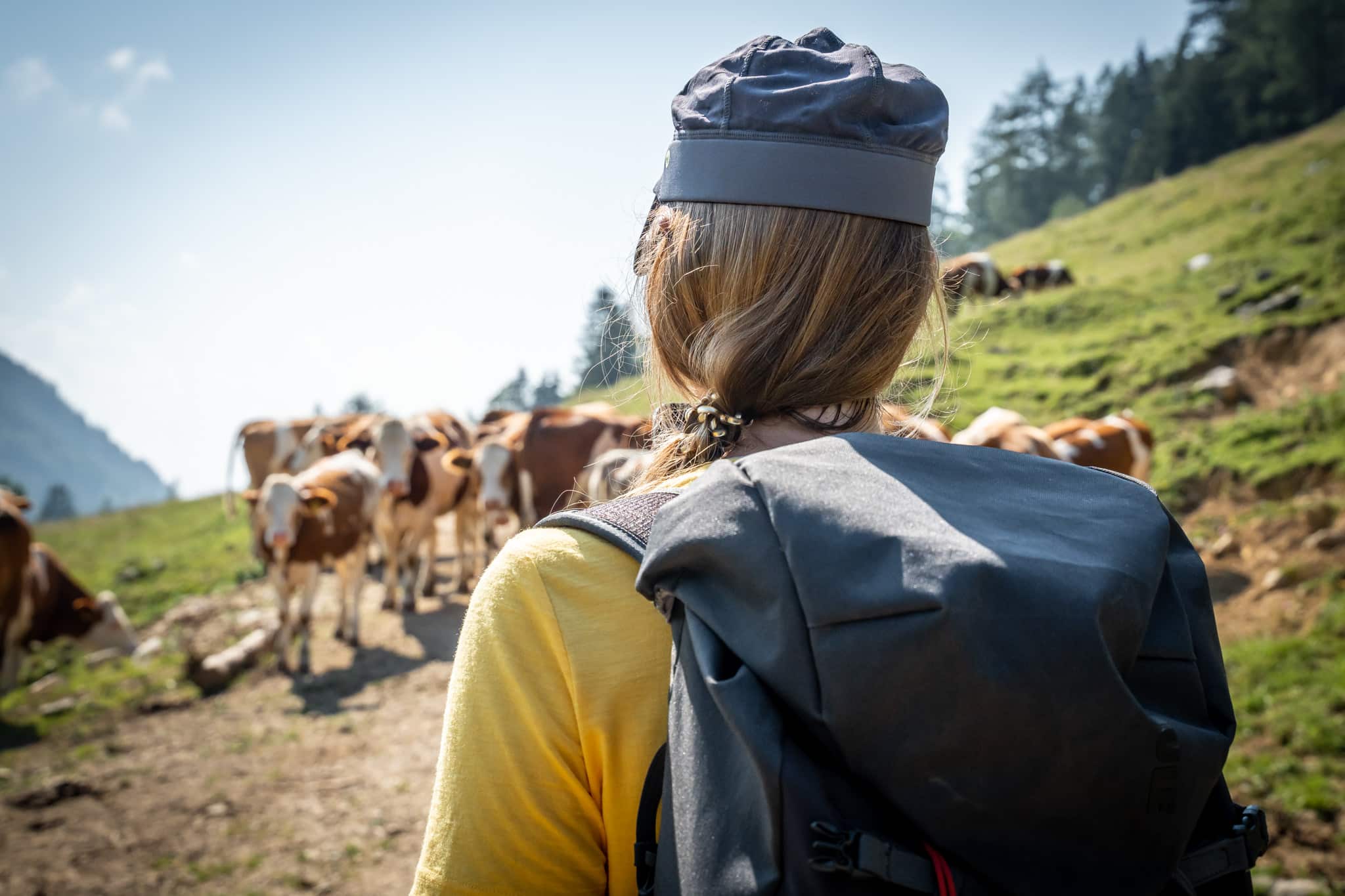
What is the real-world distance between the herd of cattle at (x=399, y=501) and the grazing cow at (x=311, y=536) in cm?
2

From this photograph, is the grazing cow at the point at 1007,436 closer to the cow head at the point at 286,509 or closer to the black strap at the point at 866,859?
the cow head at the point at 286,509

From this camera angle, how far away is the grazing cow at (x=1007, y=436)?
8648 millimetres

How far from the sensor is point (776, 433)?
1.26 m

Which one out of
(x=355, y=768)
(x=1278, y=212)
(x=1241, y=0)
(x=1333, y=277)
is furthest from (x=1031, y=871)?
(x=1241, y=0)

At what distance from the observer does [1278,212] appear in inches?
869

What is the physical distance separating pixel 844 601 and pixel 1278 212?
89.4ft

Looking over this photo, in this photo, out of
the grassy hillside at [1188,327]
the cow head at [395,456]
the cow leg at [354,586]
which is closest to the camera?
the cow leg at [354,586]

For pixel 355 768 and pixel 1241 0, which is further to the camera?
pixel 1241 0

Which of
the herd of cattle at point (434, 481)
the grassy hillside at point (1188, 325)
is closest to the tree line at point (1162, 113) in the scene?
the grassy hillside at point (1188, 325)

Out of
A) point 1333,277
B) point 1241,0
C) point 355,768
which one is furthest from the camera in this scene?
point 1241,0

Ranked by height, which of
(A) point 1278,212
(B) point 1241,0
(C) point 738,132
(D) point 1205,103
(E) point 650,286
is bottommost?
(E) point 650,286

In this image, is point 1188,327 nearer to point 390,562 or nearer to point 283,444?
point 390,562

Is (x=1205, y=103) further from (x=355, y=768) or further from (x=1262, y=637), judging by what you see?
(x=355, y=768)

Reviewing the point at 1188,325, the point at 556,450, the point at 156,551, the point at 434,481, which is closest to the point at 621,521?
the point at 556,450
